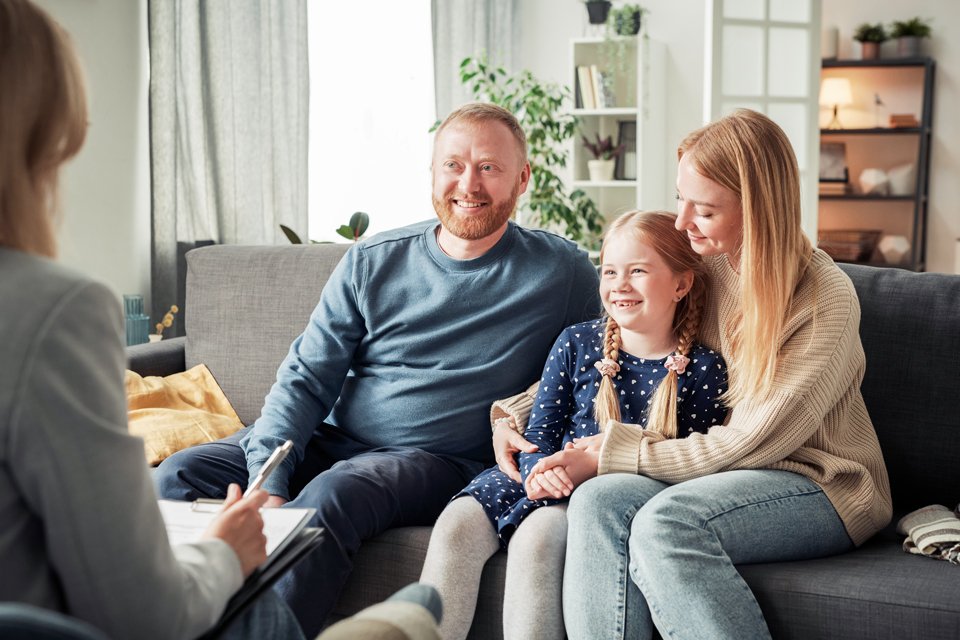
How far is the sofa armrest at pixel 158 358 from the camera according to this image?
2514 millimetres

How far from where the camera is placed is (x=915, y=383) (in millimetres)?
1957

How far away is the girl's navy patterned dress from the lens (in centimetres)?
183

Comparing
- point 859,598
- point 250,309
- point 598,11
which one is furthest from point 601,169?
point 859,598

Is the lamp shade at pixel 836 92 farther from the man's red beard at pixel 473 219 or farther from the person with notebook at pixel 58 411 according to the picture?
the person with notebook at pixel 58 411

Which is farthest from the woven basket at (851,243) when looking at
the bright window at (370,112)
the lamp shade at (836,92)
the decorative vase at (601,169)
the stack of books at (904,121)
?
the bright window at (370,112)

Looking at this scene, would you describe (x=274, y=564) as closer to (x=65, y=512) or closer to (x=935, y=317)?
(x=65, y=512)

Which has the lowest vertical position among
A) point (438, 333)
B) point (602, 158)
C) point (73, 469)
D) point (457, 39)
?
point (438, 333)

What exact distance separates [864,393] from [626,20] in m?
3.84

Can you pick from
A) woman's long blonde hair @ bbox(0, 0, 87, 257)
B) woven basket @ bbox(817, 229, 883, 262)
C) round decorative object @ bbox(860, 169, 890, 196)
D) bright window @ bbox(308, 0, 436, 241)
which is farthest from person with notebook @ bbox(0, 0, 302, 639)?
round decorative object @ bbox(860, 169, 890, 196)

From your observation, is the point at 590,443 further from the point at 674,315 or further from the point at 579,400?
the point at 674,315

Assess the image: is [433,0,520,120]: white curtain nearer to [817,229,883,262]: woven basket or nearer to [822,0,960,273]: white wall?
[822,0,960,273]: white wall

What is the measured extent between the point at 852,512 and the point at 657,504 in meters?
0.36

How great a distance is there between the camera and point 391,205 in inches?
207

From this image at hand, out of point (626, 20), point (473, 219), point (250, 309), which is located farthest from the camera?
point (626, 20)
